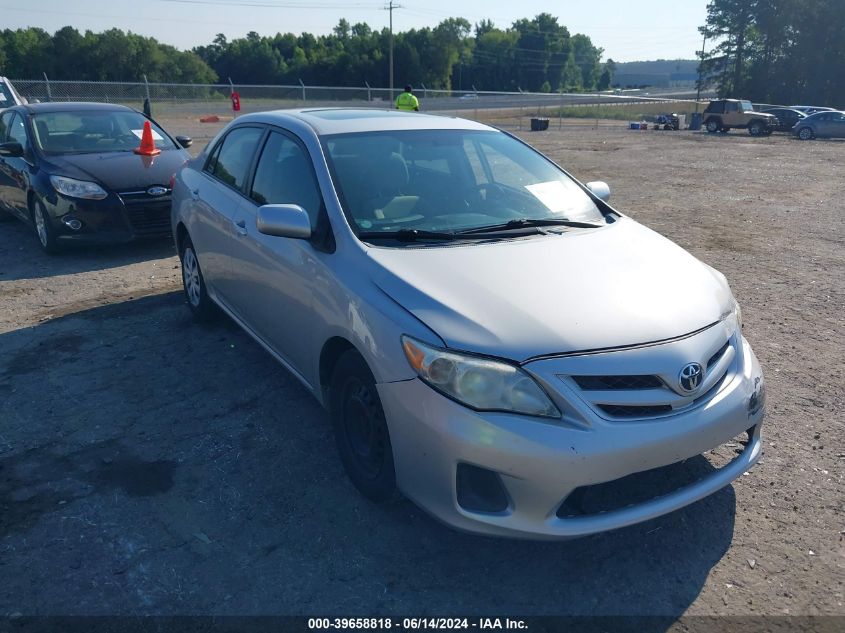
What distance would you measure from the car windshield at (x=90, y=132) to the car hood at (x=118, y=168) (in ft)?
1.04

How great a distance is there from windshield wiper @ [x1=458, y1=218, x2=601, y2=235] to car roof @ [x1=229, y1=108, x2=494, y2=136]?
975 millimetres

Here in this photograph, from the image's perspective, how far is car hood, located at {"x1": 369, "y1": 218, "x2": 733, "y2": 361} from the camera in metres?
2.76

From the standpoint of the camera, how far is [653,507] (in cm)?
274

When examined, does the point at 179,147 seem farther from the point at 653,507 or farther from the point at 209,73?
the point at 209,73

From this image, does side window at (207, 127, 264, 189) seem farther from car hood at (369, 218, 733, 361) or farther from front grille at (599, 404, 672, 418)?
front grille at (599, 404, 672, 418)

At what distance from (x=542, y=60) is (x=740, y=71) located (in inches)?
2129

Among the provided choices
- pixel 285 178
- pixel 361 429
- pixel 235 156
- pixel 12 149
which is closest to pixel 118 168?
pixel 12 149

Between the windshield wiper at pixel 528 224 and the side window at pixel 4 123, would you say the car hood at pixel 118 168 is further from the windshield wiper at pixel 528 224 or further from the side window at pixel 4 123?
the windshield wiper at pixel 528 224

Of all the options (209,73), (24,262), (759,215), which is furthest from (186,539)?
(209,73)

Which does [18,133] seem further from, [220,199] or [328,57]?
[328,57]

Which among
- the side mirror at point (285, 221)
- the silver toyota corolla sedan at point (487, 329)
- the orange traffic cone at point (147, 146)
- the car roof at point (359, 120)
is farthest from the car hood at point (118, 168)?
the side mirror at point (285, 221)

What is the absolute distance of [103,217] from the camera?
7.61 m

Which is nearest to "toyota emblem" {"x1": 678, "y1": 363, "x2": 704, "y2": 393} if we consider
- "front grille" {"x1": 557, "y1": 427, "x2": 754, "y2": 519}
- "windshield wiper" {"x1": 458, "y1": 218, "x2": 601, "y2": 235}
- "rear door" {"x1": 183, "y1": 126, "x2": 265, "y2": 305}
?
"front grille" {"x1": 557, "y1": 427, "x2": 754, "y2": 519}

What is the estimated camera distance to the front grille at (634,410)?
2.66 metres
